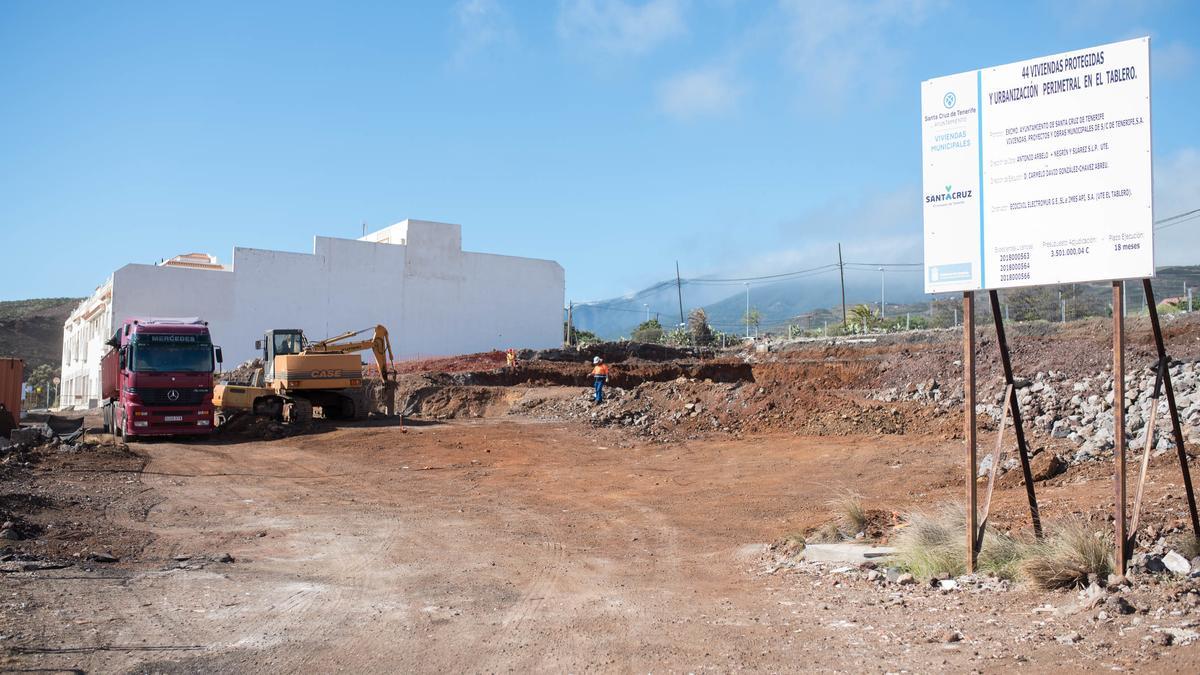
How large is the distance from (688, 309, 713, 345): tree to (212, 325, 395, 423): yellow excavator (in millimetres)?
41314

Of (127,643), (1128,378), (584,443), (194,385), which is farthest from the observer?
(194,385)

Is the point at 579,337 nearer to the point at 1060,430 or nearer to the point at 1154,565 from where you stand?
the point at 1060,430

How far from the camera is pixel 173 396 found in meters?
24.6

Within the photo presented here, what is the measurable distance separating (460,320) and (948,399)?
42.2 m

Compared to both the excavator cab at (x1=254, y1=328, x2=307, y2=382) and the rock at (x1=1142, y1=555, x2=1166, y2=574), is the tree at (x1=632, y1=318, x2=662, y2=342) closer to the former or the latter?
the excavator cab at (x1=254, y1=328, x2=307, y2=382)

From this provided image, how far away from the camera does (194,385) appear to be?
975 inches

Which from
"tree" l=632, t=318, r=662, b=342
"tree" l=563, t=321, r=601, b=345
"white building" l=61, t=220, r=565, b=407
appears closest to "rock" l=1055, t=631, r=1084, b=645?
"white building" l=61, t=220, r=565, b=407

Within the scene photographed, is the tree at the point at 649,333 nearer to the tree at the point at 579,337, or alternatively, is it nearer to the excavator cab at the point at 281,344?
the tree at the point at 579,337

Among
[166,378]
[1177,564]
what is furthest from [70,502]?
[1177,564]

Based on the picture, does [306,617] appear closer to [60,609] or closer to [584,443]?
[60,609]

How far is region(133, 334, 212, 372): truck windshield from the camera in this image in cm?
2402

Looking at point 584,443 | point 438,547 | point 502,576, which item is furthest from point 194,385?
point 502,576

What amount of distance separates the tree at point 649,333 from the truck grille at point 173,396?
169 feet

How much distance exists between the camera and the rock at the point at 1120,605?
6.16m
